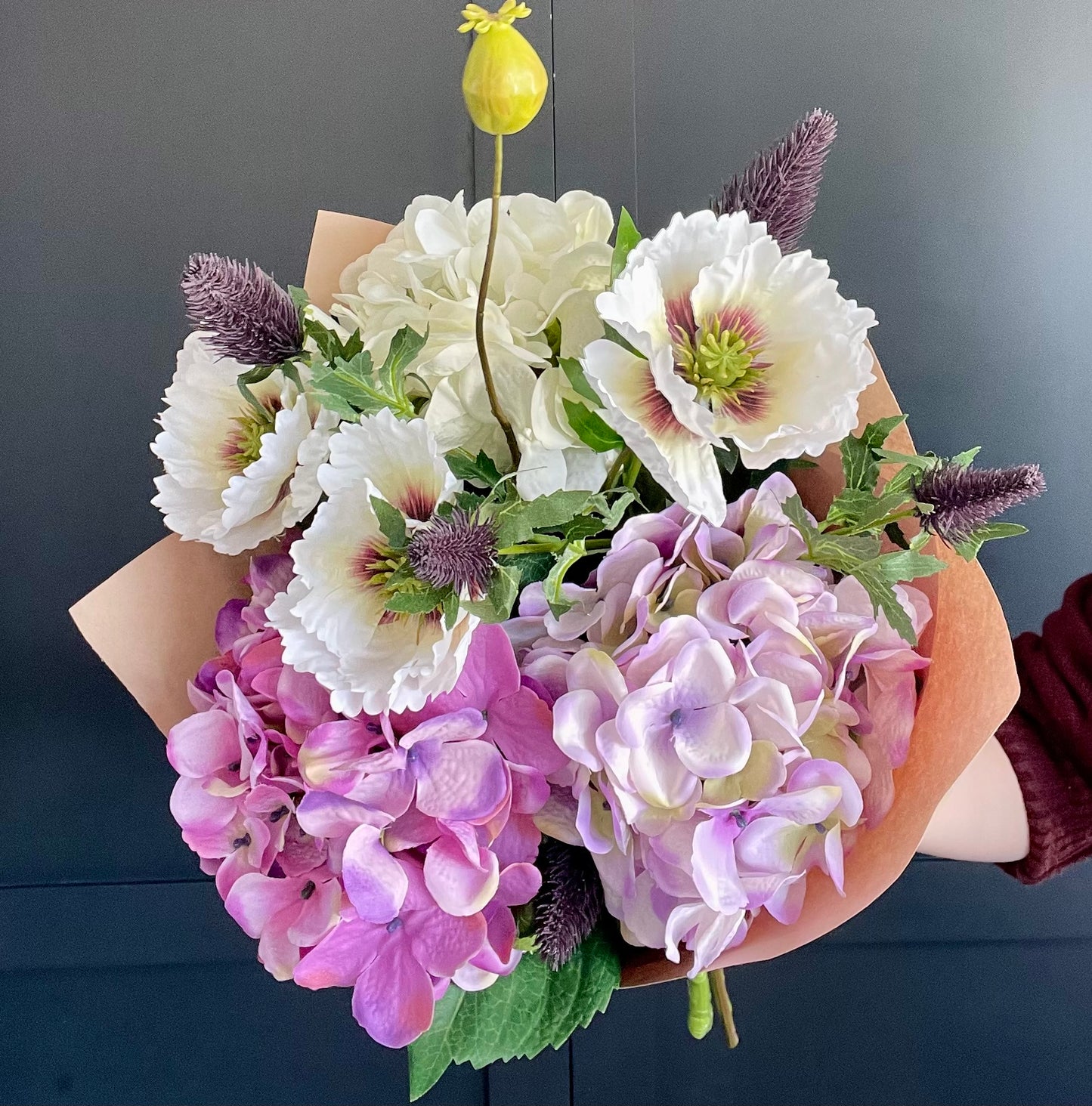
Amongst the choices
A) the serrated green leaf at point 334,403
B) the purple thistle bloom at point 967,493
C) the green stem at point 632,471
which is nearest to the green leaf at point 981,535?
the purple thistle bloom at point 967,493

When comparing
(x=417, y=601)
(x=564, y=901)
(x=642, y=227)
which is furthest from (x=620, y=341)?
(x=642, y=227)

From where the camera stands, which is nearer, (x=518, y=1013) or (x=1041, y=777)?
(x=518, y=1013)

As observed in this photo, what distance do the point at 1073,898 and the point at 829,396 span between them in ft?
3.30

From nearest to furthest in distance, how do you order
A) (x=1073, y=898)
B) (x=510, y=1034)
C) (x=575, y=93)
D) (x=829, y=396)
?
(x=829, y=396) < (x=510, y=1034) < (x=575, y=93) < (x=1073, y=898)

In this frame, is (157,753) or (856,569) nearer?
(856,569)

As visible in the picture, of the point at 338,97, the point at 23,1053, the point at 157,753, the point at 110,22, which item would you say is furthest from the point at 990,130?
the point at 23,1053

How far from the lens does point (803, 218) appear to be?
366 mm

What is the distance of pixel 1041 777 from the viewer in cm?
59

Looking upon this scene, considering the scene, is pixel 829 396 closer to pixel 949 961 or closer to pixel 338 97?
pixel 338 97

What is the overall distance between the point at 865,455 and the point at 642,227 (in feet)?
2.11

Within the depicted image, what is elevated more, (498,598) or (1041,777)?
(498,598)

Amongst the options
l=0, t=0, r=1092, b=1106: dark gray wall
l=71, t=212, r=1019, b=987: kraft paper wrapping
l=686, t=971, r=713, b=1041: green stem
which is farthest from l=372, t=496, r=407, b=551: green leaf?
l=0, t=0, r=1092, b=1106: dark gray wall

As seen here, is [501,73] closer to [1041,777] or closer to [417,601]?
[417,601]

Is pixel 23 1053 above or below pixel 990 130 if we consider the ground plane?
below
